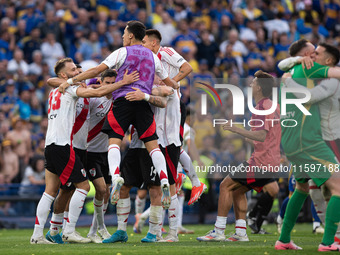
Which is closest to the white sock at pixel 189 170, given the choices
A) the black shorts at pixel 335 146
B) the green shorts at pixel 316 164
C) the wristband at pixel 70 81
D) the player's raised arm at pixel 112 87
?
the player's raised arm at pixel 112 87

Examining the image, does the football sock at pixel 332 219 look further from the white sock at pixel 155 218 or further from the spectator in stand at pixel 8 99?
the spectator in stand at pixel 8 99

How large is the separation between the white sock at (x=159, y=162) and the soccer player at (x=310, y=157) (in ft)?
5.57

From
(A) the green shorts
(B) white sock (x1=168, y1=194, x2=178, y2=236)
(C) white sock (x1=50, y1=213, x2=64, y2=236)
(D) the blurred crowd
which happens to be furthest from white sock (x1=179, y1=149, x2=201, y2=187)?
(D) the blurred crowd

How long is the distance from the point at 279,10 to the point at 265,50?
9.23ft

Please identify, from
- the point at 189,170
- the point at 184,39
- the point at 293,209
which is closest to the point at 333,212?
the point at 293,209

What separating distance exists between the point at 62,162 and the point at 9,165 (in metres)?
7.28

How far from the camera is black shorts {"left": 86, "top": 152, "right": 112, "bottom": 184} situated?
1005 centimetres

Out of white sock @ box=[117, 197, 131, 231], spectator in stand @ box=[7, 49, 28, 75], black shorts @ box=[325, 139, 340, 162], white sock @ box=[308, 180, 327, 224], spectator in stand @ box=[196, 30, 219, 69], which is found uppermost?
spectator in stand @ box=[196, 30, 219, 69]

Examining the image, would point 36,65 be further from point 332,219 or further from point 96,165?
point 332,219

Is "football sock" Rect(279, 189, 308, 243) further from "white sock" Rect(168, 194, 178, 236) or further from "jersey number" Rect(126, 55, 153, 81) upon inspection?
"jersey number" Rect(126, 55, 153, 81)

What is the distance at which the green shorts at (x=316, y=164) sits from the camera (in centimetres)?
762

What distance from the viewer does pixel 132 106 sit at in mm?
8836

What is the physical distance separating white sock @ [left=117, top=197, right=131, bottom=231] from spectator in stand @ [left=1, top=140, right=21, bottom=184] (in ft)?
23.3

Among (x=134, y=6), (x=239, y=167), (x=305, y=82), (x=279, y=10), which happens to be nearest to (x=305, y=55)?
(x=305, y=82)
